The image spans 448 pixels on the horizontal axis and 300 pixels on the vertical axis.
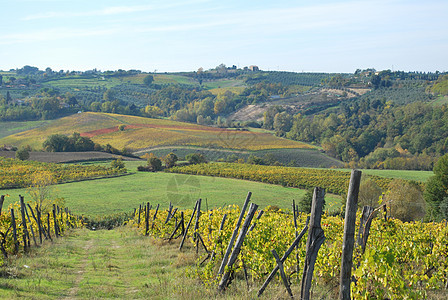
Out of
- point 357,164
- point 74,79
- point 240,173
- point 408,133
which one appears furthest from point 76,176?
point 74,79

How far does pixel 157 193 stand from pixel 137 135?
4720 centimetres

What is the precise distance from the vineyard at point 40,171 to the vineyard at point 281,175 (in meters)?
10.9

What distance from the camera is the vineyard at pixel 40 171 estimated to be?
44.9 m

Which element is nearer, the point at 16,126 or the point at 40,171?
the point at 40,171

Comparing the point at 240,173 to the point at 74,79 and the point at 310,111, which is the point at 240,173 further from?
the point at 74,79

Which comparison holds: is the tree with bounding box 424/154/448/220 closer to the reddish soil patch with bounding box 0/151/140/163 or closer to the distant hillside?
the distant hillside

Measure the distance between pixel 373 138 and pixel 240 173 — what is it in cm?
6798

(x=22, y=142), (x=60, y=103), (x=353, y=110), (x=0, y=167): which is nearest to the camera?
(x=0, y=167)

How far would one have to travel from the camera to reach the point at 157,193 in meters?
43.9

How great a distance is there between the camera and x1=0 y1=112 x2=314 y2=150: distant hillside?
7788 centimetres

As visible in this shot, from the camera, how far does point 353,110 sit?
13788 centimetres

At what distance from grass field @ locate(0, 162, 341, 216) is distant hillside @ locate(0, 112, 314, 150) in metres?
17.5

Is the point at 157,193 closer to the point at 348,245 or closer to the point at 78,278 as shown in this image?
the point at 78,278

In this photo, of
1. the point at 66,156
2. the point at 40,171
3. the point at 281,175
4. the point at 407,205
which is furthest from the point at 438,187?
the point at 66,156
